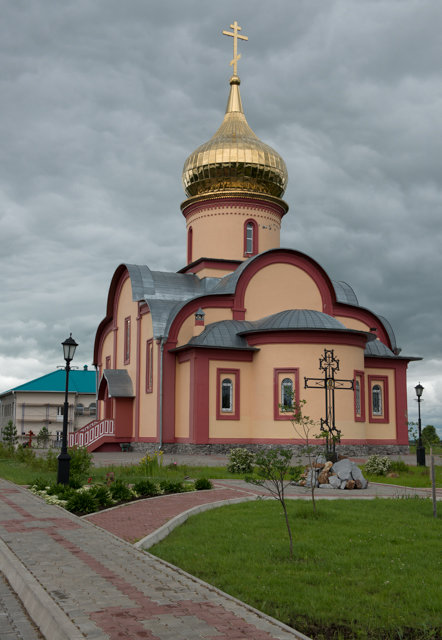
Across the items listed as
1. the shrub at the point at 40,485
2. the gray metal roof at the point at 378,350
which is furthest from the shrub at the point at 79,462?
the gray metal roof at the point at 378,350

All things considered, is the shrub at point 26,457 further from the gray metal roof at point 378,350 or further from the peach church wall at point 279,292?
the gray metal roof at point 378,350

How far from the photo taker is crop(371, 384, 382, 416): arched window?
25203 mm

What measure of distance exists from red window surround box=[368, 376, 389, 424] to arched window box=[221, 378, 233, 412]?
555 cm

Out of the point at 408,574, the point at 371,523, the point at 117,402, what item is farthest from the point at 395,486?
the point at 117,402

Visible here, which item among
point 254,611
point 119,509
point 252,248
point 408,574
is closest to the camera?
point 254,611

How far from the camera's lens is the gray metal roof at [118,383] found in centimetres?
2581

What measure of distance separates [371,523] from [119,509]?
143 inches

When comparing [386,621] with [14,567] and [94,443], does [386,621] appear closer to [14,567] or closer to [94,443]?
[14,567]

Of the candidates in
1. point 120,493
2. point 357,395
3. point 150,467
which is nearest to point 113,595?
point 120,493

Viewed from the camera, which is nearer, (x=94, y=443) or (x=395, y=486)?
(x=395, y=486)

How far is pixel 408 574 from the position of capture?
5922 mm

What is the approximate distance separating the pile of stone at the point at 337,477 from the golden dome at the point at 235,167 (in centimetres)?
1590

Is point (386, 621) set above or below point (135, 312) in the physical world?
below

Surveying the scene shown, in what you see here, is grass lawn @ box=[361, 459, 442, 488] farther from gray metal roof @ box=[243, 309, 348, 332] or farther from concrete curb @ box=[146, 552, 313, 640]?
concrete curb @ box=[146, 552, 313, 640]
